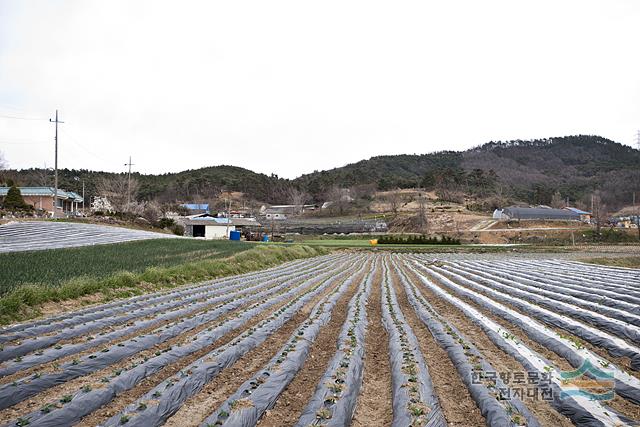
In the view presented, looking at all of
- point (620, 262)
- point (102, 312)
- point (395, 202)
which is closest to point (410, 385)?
point (102, 312)

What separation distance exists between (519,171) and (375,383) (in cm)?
12205

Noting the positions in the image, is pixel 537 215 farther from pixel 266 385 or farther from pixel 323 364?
pixel 266 385

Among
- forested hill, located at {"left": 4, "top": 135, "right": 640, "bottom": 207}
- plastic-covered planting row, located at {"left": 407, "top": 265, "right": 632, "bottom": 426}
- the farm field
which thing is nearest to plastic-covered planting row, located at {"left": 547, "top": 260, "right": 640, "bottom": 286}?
the farm field

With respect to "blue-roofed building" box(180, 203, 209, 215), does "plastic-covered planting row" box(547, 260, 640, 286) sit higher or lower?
lower

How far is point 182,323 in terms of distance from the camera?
7.02 m

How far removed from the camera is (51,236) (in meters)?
22.8

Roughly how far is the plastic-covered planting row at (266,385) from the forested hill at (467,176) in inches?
2591

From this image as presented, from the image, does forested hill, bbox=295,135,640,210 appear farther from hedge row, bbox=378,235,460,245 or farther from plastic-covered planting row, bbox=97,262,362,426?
plastic-covered planting row, bbox=97,262,362,426

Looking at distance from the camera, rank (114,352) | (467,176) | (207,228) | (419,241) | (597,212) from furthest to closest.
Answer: (467,176)
(207,228)
(597,212)
(419,241)
(114,352)

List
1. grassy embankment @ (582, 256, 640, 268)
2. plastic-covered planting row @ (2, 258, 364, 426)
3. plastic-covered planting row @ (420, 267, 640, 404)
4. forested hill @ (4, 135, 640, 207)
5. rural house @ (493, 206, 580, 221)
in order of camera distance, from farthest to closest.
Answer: forested hill @ (4, 135, 640, 207) → rural house @ (493, 206, 580, 221) → grassy embankment @ (582, 256, 640, 268) → plastic-covered planting row @ (420, 267, 640, 404) → plastic-covered planting row @ (2, 258, 364, 426)

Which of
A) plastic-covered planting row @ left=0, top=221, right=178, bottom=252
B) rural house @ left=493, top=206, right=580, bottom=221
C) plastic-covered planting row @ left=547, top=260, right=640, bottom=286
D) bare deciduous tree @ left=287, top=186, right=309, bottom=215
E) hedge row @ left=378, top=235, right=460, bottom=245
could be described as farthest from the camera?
bare deciduous tree @ left=287, top=186, right=309, bottom=215

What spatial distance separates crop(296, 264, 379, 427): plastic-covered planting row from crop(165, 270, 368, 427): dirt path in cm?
75

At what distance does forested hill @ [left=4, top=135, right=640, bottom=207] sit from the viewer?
276 feet

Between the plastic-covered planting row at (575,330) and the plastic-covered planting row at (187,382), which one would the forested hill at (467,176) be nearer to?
the plastic-covered planting row at (187,382)
